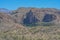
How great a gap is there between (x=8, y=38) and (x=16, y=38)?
14.8 feet

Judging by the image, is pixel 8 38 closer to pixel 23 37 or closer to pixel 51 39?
pixel 23 37

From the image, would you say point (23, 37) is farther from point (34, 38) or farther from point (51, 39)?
point (51, 39)

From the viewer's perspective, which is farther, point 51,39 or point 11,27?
point 11,27

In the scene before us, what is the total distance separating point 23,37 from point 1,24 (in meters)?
17.7

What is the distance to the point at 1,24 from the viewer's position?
8881 cm

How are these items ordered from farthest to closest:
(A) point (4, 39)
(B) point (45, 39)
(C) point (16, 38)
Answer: (B) point (45, 39)
(C) point (16, 38)
(A) point (4, 39)

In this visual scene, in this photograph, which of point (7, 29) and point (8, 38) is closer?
point (8, 38)

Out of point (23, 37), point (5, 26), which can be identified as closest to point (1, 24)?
point (5, 26)

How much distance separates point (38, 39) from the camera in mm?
76438

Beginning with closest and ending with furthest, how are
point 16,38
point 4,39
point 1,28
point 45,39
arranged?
point 4,39
point 16,38
point 45,39
point 1,28

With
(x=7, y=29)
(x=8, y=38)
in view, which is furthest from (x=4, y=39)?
(x=7, y=29)

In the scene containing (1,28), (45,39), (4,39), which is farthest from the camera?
(1,28)

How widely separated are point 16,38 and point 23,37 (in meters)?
3.89

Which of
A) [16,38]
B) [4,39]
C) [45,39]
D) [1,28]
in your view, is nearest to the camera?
[4,39]
